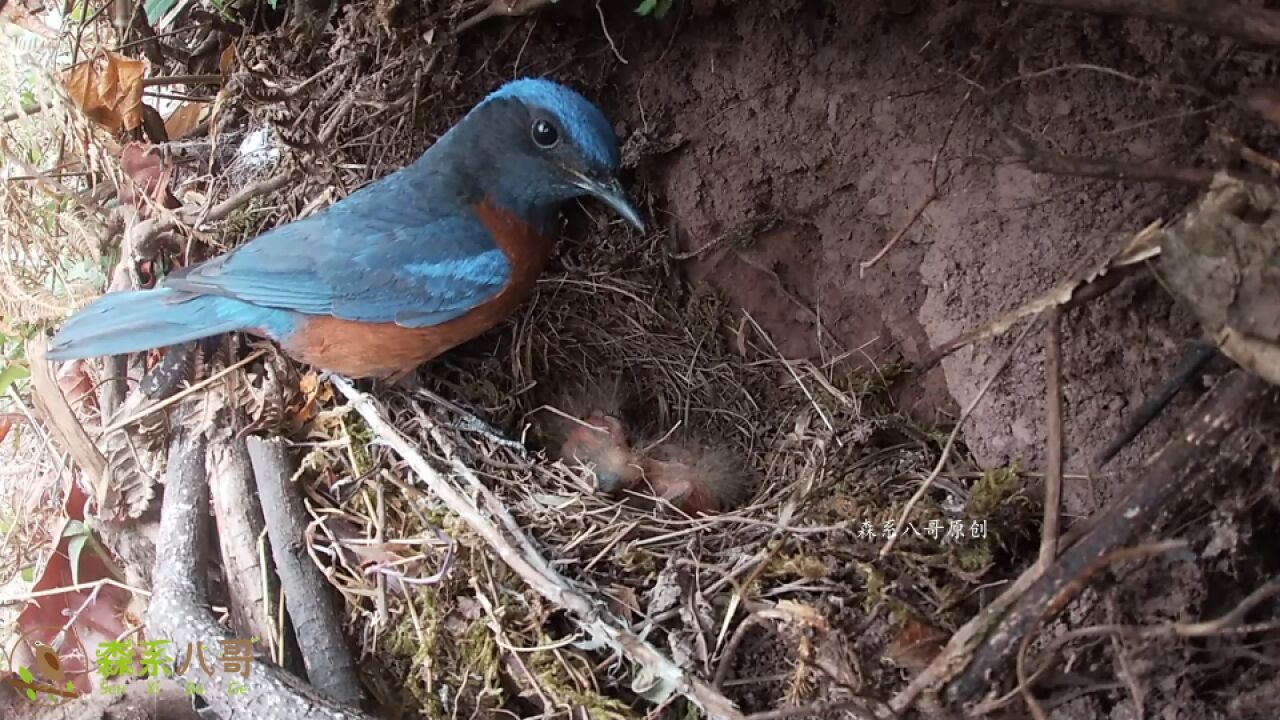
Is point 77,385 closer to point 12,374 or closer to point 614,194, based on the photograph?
point 12,374

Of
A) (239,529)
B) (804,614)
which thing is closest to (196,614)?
(239,529)

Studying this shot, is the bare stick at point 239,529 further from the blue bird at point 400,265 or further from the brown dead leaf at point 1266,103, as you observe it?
the brown dead leaf at point 1266,103

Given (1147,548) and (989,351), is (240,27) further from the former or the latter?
(1147,548)

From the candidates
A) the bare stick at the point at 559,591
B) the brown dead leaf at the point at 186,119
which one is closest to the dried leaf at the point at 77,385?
the brown dead leaf at the point at 186,119

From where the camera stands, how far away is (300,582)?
8.00ft

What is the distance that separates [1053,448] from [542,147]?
1.83 metres

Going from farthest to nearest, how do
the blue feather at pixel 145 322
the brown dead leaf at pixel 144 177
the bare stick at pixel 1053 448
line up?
the brown dead leaf at pixel 144 177 < the blue feather at pixel 145 322 < the bare stick at pixel 1053 448

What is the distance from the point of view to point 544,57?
310cm

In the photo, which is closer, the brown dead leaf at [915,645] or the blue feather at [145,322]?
the brown dead leaf at [915,645]

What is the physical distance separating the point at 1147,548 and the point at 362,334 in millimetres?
2188

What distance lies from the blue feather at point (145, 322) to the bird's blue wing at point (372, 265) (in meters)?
0.05

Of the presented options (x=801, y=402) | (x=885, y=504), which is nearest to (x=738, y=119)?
(x=801, y=402)

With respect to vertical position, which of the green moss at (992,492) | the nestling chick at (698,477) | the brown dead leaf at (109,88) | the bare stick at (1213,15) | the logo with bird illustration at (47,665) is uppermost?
the brown dead leaf at (109,88)

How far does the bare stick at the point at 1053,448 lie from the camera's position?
158 centimetres
